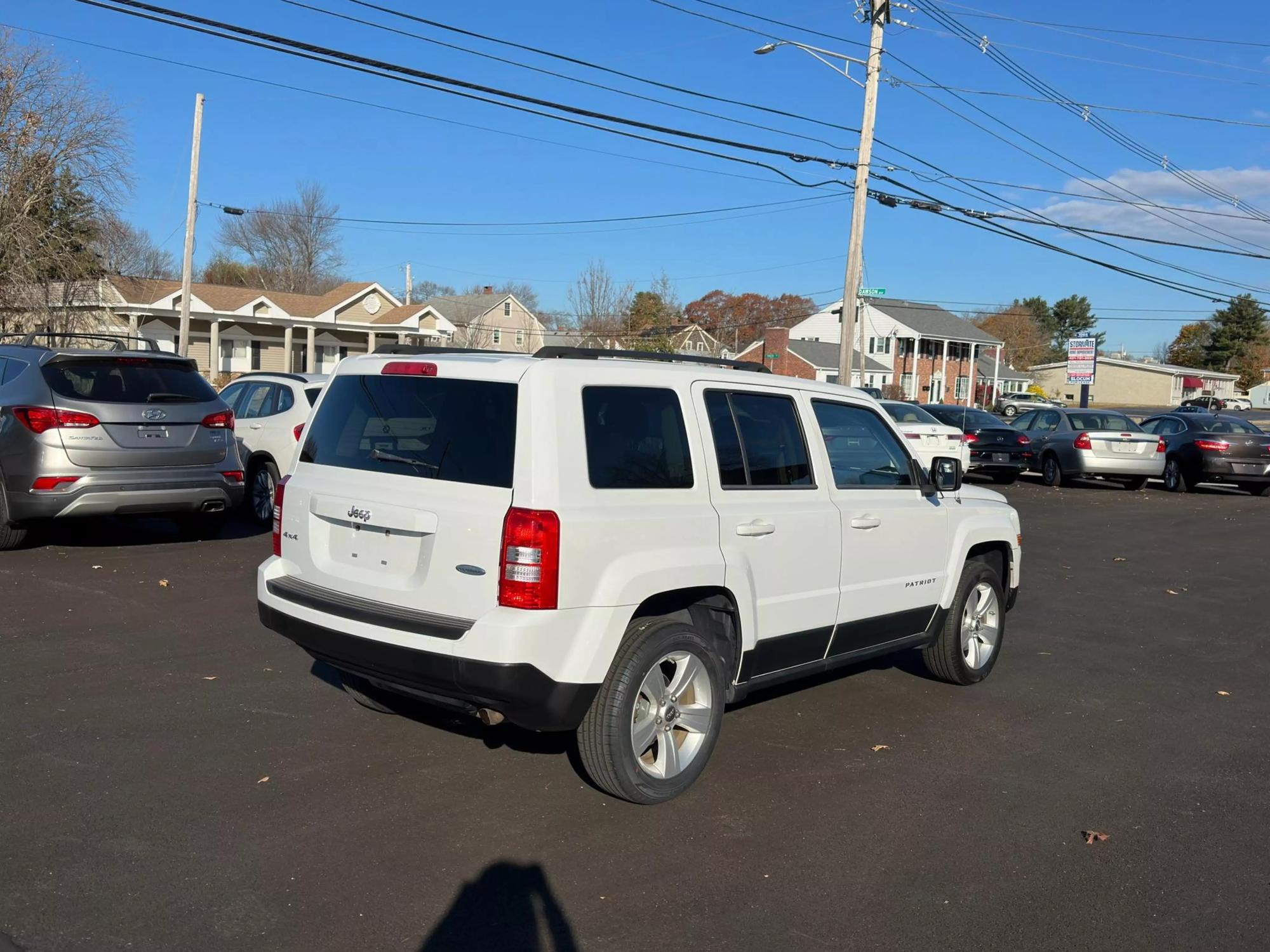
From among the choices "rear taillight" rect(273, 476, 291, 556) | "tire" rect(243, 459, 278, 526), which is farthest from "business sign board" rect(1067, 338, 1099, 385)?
"rear taillight" rect(273, 476, 291, 556)

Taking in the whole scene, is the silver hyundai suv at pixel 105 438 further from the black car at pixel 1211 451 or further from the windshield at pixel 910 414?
the black car at pixel 1211 451

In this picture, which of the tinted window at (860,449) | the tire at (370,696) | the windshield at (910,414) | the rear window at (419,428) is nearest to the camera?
the rear window at (419,428)

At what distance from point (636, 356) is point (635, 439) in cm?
52

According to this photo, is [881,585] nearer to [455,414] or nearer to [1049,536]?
[455,414]

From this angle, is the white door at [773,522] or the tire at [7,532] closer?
the white door at [773,522]

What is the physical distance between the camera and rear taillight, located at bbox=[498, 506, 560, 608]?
4.32 meters

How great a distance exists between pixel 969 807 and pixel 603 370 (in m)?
2.55

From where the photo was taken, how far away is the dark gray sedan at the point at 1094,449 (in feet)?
72.4

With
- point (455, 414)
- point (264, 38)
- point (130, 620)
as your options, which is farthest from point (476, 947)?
point (264, 38)

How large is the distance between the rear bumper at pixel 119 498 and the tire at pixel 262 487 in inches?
86.9

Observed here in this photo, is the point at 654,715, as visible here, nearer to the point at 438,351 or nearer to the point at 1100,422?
the point at 438,351

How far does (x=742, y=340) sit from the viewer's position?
88.2 m

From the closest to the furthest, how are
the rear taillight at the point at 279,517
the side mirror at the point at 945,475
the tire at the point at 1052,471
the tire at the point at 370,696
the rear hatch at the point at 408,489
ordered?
the rear hatch at the point at 408,489 < the rear taillight at the point at 279,517 < the tire at the point at 370,696 < the side mirror at the point at 945,475 < the tire at the point at 1052,471

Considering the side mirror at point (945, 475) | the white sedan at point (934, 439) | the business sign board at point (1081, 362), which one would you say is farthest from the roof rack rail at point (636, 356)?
the business sign board at point (1081, 362)
